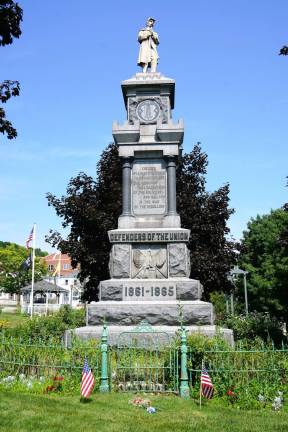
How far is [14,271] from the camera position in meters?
85.8

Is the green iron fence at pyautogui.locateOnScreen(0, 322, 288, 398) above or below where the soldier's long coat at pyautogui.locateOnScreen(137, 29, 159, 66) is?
below

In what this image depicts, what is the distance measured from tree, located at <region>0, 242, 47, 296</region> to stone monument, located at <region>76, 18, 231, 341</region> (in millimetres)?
68571

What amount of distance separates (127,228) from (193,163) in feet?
46.2

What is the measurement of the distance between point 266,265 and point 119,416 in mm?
39529

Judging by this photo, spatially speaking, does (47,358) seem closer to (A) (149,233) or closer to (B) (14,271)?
(A) (149,233)

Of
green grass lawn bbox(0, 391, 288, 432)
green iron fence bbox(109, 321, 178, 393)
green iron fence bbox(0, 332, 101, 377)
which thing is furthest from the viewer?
green iron fence bbox(0, 332, 101, 377)

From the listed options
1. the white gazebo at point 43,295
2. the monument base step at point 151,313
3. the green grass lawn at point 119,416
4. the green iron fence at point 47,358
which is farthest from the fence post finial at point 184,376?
Answer: the white gazebo at point 43,295

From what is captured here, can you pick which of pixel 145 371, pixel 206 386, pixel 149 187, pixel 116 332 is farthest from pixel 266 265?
pixel 206 386

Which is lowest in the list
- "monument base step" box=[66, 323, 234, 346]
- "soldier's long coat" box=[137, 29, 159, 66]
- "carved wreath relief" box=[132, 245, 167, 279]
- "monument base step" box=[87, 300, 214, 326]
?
"monument base step" box=[66, 323, 234, 346]

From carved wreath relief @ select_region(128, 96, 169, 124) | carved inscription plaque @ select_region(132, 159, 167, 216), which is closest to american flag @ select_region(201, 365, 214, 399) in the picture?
carved inscription plaque @ select_region(132, 159, 167, 216)

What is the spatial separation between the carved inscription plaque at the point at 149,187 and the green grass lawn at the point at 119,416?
7.69m

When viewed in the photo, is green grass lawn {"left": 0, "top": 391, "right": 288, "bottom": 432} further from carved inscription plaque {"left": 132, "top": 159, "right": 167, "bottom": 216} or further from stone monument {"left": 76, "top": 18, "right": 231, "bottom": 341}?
carved inscription plaque {"left": 132, "top": 159, "right": 167, "bottom": 216}

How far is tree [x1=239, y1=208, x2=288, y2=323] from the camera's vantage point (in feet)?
129

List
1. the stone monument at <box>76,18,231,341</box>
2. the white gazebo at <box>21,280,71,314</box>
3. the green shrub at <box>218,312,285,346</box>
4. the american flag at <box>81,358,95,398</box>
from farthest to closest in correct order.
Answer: the white gazebo at <box>21,280,71,314</box>, the green shrub at <box>218,312,285,346</box>, the stone monument at <box>76,18,231,341</box>, the american flag at <box>81,358,95,398</box>
